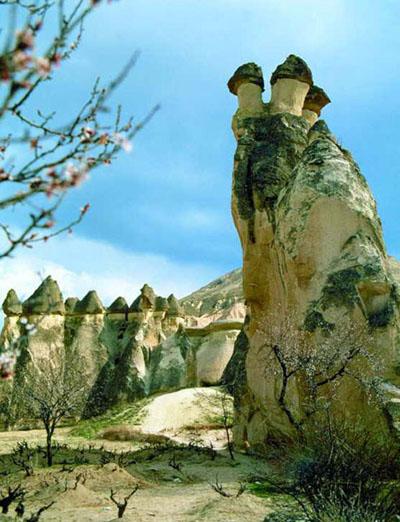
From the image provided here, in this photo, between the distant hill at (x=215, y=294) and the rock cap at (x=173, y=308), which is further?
the distant hill at (x=215, y=294)

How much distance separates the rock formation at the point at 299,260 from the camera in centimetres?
940

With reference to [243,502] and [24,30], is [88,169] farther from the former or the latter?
[243,502]

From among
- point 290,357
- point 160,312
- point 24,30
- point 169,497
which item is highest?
point 160,312

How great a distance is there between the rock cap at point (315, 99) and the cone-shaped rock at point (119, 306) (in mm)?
14160

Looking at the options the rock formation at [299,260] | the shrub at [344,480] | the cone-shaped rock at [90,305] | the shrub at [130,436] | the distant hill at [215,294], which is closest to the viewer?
the shrub at [344,480]

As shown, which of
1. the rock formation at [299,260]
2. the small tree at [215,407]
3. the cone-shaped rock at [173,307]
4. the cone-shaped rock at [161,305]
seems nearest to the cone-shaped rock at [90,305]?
the cone-shaped rock at [161,305]

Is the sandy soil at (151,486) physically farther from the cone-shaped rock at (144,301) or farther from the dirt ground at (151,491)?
the cone-shaped rock at (144,301)

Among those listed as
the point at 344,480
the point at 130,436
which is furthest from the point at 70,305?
the point at 344,480

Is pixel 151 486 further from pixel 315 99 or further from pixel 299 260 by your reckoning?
pixel 315 99

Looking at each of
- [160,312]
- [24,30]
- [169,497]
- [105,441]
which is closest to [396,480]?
[169,497]

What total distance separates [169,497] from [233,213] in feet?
27.2

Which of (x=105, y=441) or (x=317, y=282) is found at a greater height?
(x=317, y=282)

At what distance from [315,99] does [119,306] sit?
47.7ft

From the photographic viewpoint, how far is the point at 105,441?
52.9 ft
